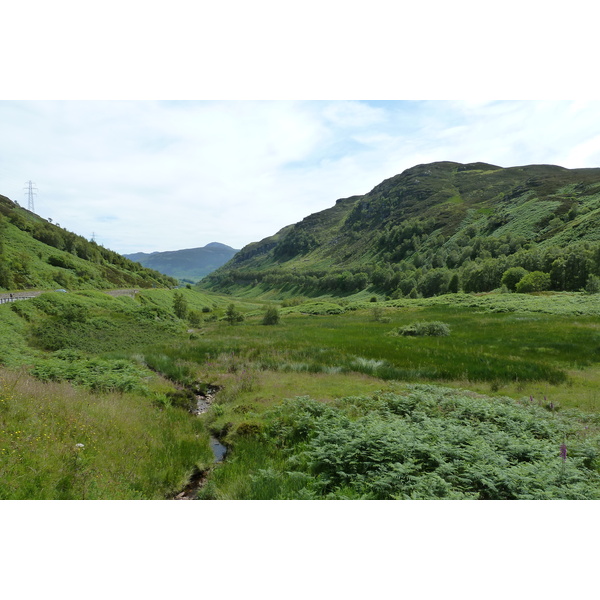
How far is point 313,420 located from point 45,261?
87.6 m

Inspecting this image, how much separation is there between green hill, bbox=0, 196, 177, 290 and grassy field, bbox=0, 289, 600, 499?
4265cm

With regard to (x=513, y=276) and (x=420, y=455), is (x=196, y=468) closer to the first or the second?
(x=420, y=455)

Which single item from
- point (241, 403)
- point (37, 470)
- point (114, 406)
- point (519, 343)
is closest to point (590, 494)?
point (37, 470)

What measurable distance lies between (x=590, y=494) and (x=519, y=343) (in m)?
22.8

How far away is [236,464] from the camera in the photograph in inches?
336

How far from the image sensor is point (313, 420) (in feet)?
34.8

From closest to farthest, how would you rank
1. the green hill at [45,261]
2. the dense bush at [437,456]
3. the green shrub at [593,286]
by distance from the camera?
1. the dense bush at [437,456]
2. the green shrub at [593,286]
3. the green hill at [45,261]

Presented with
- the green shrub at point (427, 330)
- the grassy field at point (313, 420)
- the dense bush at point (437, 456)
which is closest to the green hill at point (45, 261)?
the grassy field at point (313, 420)

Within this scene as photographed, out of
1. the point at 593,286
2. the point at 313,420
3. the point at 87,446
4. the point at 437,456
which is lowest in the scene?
the point at 313,420

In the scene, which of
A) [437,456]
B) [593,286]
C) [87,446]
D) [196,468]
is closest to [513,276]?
[593,286]

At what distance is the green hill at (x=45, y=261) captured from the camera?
190 ft

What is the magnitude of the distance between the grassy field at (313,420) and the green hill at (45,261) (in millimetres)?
42655

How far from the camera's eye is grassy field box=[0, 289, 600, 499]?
615 cm

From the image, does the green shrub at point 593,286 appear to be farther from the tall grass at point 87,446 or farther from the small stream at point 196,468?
the tall grass at point 87,446
